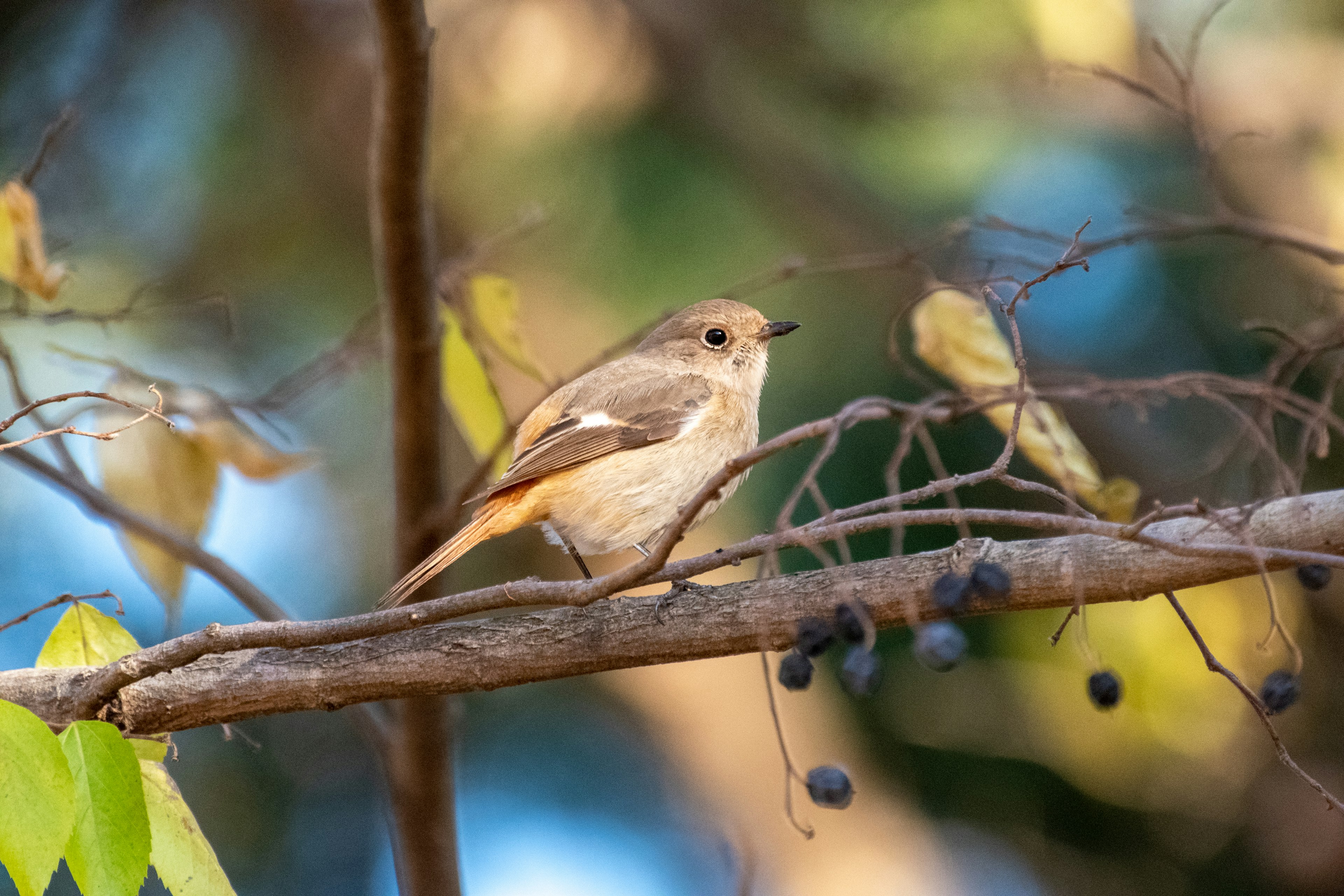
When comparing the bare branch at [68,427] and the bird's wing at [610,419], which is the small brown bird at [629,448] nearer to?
the bird's wing at [610,419]

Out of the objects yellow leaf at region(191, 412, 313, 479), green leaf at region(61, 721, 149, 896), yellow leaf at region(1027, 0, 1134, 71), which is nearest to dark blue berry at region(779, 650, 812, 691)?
green leaf at region(61, 721, 149, 896)

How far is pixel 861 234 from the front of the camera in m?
5.13

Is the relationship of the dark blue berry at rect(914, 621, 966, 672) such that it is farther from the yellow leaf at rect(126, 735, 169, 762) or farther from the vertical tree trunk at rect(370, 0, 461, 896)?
the vertical tree trunk at rect(370, 0, 461, 896)

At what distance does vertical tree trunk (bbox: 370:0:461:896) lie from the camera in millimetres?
2582

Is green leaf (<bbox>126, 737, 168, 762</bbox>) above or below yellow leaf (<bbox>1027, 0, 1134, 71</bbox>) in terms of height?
below

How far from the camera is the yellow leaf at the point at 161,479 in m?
2.82

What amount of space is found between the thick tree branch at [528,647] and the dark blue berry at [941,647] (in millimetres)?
193

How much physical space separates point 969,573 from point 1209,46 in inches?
145

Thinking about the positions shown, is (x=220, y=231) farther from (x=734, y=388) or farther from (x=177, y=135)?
(x=734, y=388)

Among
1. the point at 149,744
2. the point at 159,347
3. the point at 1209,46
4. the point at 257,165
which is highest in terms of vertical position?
the point at 257,165

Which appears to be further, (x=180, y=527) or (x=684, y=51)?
(x=684, y=51)

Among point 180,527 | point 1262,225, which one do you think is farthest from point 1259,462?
point 180,527

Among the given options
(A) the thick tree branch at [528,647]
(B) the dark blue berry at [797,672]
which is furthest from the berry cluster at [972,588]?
(B) the dark blue berry at [797,672]

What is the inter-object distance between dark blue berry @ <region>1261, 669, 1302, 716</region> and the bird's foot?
1.00 m
